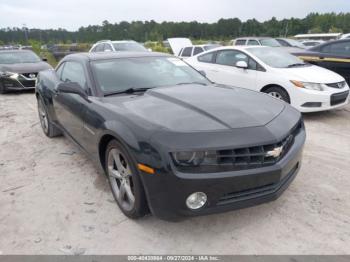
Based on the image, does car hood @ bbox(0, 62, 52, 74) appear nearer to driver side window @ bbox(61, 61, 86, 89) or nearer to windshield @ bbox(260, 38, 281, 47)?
driver side window @ bbox(61, 61, 86, 89)

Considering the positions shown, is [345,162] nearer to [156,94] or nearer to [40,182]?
[156,94]

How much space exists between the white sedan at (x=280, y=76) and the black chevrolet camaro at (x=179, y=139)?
284cm

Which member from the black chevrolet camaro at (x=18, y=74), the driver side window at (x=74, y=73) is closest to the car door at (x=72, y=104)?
the driver side window at (x=74, y=73)

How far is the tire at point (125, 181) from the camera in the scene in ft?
8.07

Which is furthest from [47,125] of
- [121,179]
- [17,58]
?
[17,58]

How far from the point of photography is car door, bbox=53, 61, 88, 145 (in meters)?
3.43

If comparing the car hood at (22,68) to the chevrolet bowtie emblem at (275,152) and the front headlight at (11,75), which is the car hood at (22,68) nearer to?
the front headlight at (11,75)

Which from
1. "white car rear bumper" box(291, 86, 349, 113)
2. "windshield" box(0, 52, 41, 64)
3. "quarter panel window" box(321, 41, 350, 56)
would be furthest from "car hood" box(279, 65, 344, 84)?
"windshield" box(0, 52, 41, 64)

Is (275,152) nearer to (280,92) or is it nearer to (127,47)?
(280,92)

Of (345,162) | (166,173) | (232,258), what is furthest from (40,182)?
(345,162)

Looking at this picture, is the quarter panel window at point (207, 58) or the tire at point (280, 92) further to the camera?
the quarter panel window at point (207, 58)

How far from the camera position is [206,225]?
2674 mm

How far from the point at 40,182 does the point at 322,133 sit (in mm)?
4394

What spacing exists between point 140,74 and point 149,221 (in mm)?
1690
